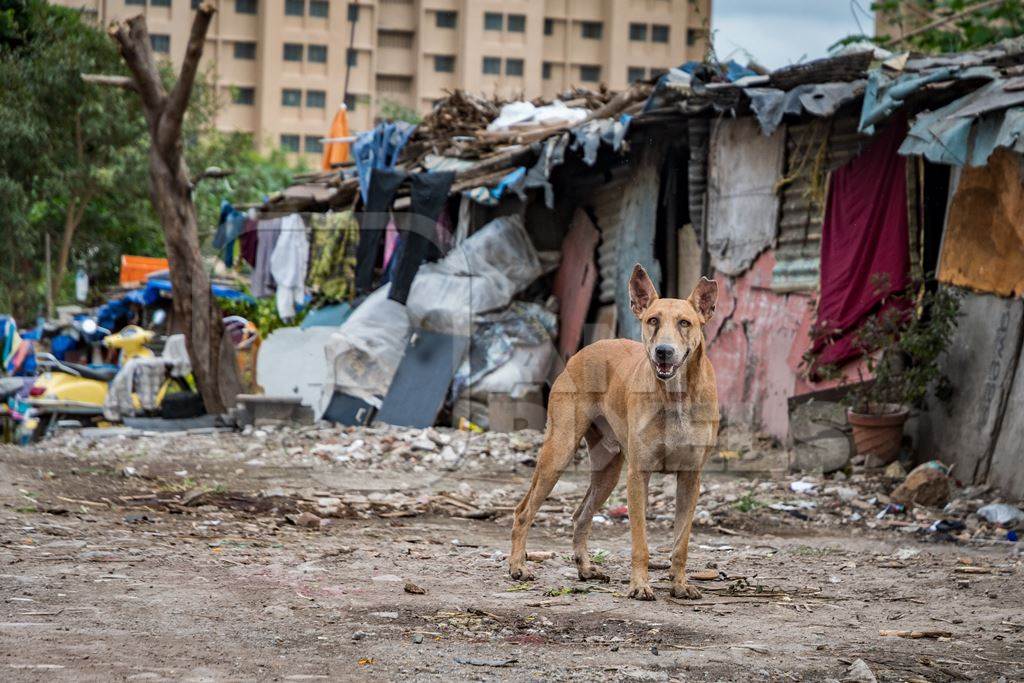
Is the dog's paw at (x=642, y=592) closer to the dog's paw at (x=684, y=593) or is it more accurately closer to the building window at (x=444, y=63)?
the dog's paw at (x=684, y=593)

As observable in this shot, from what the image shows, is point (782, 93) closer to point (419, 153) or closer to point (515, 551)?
point (515, 551)

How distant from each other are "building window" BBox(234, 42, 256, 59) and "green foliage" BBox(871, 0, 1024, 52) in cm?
4815

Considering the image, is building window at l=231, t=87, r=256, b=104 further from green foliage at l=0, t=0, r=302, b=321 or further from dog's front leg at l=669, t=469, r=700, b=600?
dog's front leg at l=669, t=469, r=700, b=600

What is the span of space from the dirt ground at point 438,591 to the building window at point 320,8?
5509cm

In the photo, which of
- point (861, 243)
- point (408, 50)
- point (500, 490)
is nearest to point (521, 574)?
point (500, 490)

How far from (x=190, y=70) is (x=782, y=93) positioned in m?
7.66

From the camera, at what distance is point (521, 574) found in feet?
21.1

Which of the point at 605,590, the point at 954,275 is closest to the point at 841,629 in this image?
the point at 605,590

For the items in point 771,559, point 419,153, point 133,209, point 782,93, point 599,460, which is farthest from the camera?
point 133,209

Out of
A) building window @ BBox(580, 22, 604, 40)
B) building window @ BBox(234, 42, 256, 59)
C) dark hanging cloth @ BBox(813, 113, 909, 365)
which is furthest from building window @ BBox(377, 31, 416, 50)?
dark hanging cloth @ BBox(813, 113, 909, 365)

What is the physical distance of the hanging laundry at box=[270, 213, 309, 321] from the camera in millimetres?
17781

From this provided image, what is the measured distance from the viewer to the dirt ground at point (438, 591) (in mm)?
4539

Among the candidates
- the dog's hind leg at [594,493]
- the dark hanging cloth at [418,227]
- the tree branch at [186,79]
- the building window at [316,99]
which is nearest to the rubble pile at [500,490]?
the dog's hind leg at [594,493]

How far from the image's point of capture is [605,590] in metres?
6.23
